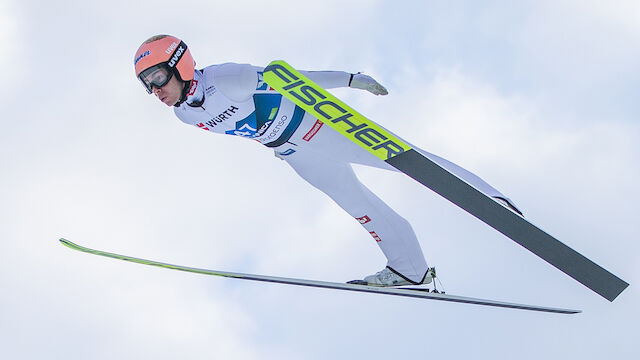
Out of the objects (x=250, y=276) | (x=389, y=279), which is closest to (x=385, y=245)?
(x=389, y=279)

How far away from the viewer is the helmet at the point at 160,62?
4.58m

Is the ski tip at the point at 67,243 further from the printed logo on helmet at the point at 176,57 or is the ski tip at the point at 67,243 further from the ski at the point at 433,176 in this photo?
the ski at the point at 433,176

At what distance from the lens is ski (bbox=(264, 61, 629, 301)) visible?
4.18 meters

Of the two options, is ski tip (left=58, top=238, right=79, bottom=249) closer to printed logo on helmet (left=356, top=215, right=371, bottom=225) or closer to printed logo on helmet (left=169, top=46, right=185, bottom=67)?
printed logo on helmet (left=169, top=46, right=185, bottom=67)

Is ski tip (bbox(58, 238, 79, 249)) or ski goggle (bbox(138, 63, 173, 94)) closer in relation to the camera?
ski goggle (bbox(138, 63, 173, 94))

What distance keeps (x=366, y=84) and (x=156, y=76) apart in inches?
51.7

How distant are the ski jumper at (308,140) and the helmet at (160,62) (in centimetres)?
13

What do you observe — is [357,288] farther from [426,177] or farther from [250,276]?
[426,177]

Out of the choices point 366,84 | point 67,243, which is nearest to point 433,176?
point 366,84

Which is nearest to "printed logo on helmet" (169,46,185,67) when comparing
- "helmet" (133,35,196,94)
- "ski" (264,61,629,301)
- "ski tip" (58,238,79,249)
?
"helmet" (133,35,196,94)

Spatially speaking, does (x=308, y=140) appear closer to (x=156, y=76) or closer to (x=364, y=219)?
(x=364, y=219)

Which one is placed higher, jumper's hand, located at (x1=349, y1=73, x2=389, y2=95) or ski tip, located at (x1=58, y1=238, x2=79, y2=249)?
jumper's hand, located at (x1=349, y1=73, x2=389, y2=95)

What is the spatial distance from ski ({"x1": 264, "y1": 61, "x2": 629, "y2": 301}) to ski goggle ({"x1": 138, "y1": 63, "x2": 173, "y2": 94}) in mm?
788

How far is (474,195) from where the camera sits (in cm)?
438
